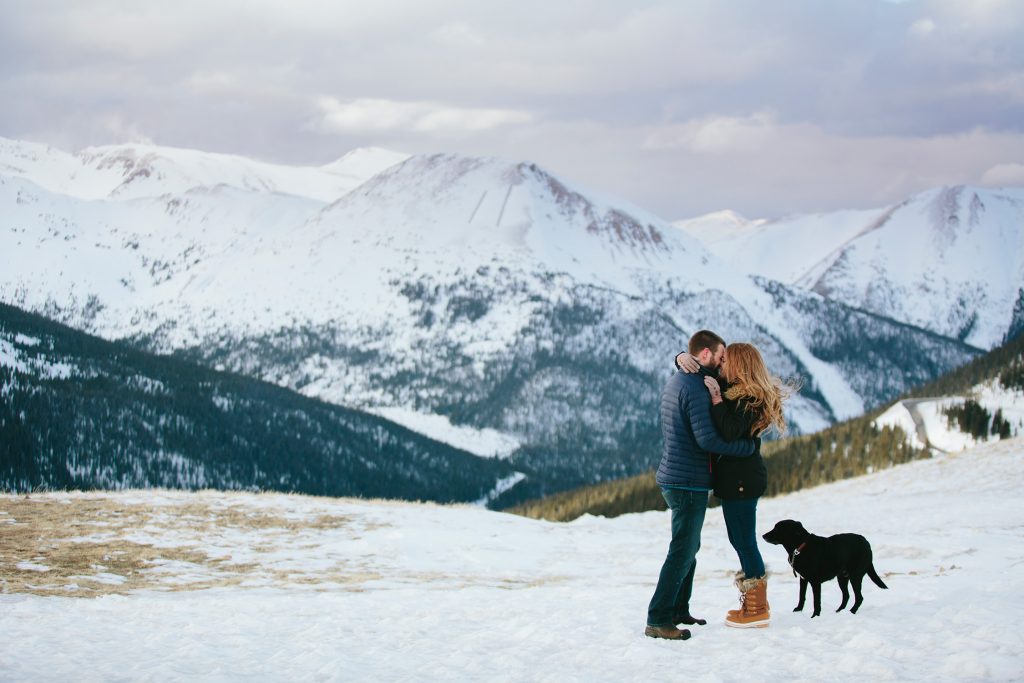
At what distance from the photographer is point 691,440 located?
12.9m

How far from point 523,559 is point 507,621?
11.9 m

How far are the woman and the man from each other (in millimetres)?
140

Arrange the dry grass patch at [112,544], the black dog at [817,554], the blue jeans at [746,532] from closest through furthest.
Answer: the blue jeans at [746,532] → the black dog at [817,554] → the dry grass patch at [112,544]

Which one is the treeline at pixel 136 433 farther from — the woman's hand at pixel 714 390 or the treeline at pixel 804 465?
the woman's hand at pixel 714 390

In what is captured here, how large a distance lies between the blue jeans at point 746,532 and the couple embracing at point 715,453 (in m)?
0.01

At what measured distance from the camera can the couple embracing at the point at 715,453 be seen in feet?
41.8

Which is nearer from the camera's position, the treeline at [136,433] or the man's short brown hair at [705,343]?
the man's short brown hair at [705,343]

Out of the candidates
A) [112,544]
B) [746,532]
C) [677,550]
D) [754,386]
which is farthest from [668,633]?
[112,544]

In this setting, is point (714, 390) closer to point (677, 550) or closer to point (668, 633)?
point (677, 550)

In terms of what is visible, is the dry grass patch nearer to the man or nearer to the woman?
the man

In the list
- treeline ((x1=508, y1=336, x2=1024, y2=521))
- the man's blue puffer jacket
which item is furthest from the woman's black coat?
treeline ((x1=508, y1=336, x2=1024, y2=521))

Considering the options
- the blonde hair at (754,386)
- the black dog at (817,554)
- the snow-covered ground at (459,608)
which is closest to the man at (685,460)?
the blonde hair at (754,386)

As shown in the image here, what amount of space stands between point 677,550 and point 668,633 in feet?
3.40

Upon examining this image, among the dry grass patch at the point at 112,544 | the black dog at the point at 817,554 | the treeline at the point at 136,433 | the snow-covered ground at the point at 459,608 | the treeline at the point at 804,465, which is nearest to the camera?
the snow-covered ground at the point at 459,608
